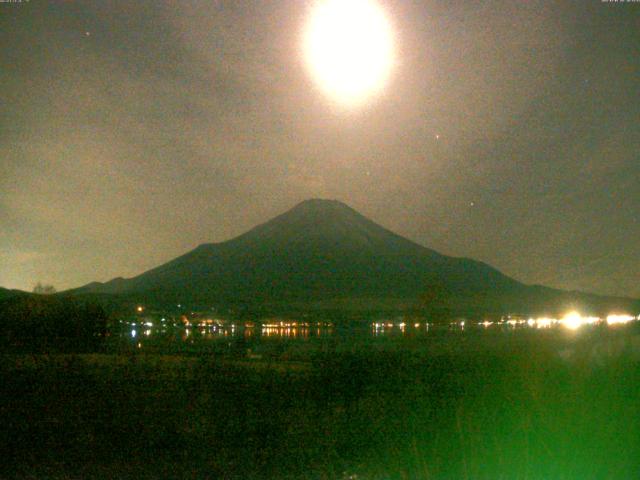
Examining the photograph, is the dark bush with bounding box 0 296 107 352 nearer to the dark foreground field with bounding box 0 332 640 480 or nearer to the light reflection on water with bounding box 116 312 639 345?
the light reflection on water with bounding box 116 312 639 345

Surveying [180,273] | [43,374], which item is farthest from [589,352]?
[180,273]

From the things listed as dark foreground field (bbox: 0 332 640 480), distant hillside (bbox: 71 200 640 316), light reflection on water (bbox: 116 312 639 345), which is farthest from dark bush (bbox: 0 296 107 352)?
distant hillside (bbox: 71 200 640 316)

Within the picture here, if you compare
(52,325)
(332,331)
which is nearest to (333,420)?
(52,325)

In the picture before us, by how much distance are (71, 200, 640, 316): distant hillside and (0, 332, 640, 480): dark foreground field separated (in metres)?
81.6

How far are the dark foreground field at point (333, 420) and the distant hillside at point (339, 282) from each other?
268 feet

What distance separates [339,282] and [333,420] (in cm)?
13549

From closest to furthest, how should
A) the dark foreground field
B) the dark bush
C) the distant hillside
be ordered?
the dark foreground field
the dark bush
the distant hillside

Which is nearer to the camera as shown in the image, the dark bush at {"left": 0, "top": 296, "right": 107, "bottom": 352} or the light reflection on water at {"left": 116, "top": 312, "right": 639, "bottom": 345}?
the dark bush at {"left": 0, "top": 296, "right": 107, "bottom": 352}

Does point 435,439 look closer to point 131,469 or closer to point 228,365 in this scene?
point 131,469

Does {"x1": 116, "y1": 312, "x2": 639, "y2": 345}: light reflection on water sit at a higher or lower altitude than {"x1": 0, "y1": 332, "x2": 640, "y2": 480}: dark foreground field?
higher

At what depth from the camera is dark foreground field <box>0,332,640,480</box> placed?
12.1 meters

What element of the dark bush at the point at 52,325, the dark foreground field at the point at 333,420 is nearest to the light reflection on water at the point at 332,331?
the dark bush at the point at 52,325

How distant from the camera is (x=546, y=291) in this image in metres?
160

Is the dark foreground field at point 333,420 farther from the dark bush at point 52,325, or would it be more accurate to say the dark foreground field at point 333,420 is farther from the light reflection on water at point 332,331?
the light reflection on water at point 332,331
